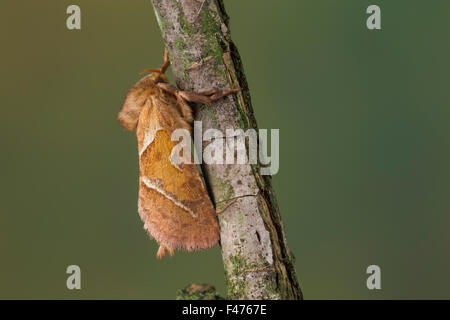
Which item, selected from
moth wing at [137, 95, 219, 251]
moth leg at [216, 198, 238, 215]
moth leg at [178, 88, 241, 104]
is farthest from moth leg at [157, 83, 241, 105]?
moth leg at [216, 198, 238, 215]

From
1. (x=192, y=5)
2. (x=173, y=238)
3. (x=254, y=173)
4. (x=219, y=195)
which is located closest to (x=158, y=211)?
(x=173, y=238)

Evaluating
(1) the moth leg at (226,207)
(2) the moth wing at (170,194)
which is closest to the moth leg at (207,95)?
(2) the moth wing at (170,194)

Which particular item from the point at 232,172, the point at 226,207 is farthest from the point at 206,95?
the point at 226,207

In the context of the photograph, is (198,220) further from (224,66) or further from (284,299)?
(224,66)

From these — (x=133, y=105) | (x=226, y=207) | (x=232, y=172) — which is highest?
(x=133, y=105)

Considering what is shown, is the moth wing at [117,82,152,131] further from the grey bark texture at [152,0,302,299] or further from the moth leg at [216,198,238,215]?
the moth leg at [216,198,238,215]

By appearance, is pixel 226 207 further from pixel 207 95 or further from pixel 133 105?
pixel 133 105
